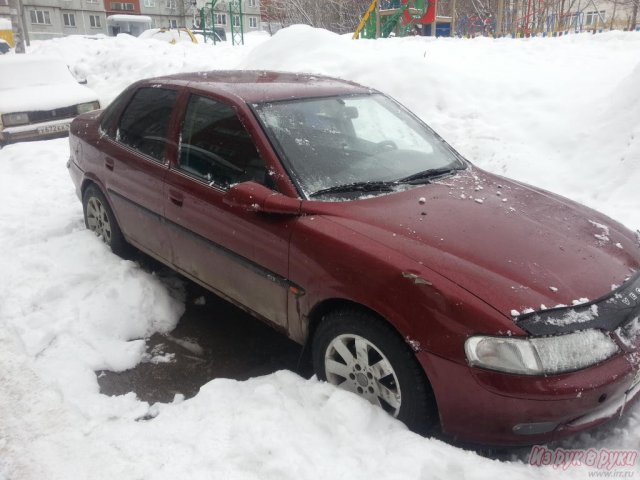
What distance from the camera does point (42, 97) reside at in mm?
9273

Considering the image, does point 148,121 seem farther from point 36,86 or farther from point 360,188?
point 36,86

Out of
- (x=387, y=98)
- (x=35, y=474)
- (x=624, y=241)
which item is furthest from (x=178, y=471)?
(x=387, y=98)

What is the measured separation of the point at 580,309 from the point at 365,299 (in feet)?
2.92

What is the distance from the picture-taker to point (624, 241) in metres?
2.81

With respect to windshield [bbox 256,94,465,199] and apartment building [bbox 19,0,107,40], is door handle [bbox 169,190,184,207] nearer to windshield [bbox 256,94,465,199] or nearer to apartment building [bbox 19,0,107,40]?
windshield [bbox 256,94,465,199]

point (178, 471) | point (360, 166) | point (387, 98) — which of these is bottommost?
point (178, 471)

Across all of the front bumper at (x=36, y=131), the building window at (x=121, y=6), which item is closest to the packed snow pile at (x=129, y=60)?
the front bumper at (x=36, y=131)

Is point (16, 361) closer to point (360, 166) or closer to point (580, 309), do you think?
point (360, 166)

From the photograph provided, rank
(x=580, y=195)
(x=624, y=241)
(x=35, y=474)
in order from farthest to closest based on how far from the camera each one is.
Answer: (x=580, y=195) → (x=624, y=241) → (x=35, y=474)

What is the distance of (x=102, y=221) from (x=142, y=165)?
3.41 feet

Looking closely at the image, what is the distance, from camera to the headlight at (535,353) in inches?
82.2

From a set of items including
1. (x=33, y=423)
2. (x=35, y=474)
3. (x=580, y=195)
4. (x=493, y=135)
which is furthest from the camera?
(x=493, y=135)

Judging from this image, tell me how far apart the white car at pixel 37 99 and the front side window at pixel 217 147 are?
6.55m

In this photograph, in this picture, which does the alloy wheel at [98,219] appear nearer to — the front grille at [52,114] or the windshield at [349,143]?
the windshield at [349,143]
